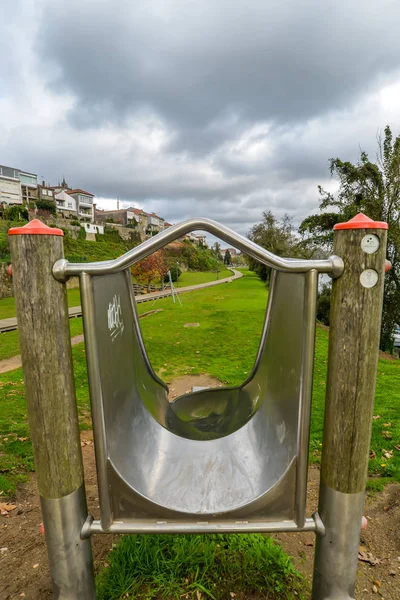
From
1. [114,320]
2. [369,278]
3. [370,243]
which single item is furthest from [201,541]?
[370,243]

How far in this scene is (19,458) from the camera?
4.00 metres

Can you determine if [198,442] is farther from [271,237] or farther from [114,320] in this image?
[271,237]

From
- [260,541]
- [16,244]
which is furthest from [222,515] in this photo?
[16,244]

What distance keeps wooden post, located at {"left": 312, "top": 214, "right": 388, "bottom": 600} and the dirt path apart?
1.95 feet

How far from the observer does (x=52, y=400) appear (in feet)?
5.99

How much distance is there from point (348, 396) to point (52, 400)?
164cm

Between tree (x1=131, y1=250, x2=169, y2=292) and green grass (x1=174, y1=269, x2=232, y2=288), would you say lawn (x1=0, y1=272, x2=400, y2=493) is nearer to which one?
tree (x1=131, y1=250, x2=169, y2=292)

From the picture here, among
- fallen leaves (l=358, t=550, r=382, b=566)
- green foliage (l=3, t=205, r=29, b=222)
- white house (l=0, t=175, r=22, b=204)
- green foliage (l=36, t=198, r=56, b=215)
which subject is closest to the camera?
fallen leaves (l=358, t=550, r=382, b=566)

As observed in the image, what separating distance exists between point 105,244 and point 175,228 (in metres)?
43.8

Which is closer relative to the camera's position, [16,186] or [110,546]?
[110,546]

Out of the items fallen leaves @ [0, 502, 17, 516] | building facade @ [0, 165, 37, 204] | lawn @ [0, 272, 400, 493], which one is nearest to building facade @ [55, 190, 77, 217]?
building facade @ [0, 165, 37, 204]

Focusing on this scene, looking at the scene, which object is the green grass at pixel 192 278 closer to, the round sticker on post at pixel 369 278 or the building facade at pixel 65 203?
the building facade at pixel 65 203

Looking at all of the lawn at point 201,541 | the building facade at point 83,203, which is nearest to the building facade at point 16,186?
the building facade at point 83,203

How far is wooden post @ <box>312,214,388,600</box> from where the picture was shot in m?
1.77
